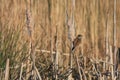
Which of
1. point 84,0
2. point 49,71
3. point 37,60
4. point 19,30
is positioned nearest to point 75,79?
point 49,71

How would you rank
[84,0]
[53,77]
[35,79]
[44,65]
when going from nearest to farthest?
1. [35,79]
2. [53,77]
3. [44,65]
4. [84,0]

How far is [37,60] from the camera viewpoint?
2492 mm

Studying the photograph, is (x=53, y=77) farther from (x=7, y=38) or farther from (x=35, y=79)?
(x=7, y=38)

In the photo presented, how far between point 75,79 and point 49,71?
154mm

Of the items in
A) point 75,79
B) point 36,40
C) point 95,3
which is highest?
point 95,3

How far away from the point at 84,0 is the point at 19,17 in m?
0.68

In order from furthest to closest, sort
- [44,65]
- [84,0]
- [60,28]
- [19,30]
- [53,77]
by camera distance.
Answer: [84,0] < [60,28] < [19,30] < [44,65] < [53,77]

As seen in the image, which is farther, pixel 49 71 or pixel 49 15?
pixel 49 15

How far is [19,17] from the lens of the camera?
9.00ft

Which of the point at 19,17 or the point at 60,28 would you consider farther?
the point at 60,28

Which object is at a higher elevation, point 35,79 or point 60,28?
point 60,28

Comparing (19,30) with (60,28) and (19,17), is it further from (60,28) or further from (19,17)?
(60,28)

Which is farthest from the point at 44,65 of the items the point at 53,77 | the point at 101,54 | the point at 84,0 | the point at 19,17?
the point at 84,0

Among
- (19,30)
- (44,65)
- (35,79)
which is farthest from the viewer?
(19,30)
